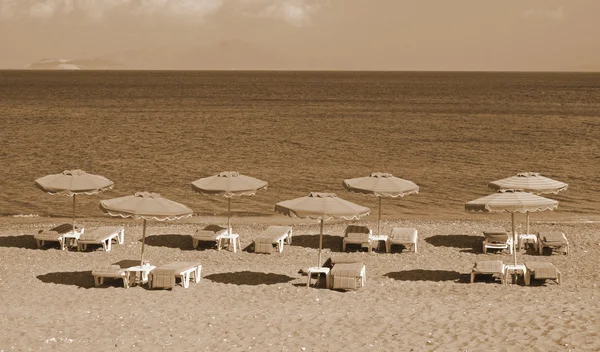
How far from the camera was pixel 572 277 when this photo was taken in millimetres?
18422

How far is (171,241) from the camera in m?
22.3

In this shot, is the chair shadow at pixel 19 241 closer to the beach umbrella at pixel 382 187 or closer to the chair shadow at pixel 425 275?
the beach umbrella at pixel 382 187

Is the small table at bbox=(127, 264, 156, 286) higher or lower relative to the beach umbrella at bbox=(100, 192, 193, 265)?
lower

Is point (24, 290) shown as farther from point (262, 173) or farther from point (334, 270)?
point (262, 173)

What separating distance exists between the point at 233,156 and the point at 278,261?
106 feet

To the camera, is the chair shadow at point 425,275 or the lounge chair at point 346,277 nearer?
the lounge chair at point 346,277

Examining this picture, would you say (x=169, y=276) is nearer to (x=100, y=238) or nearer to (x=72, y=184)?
(x=100, y=238)

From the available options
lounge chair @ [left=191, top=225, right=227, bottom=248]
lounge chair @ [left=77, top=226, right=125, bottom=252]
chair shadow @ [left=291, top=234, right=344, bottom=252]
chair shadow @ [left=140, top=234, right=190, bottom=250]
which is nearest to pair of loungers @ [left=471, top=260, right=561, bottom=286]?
chair shadow @ [left=291, top=234, right=344, bottom=252]

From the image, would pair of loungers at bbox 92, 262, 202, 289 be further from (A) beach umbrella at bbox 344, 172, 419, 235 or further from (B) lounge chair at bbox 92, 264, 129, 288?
(A) beach umbrella at bbox 344, 172, 419, 235

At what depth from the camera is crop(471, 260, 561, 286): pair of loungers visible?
17297 millimetres

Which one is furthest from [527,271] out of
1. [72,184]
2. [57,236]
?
[57,236]

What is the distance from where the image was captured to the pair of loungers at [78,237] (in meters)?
20.6

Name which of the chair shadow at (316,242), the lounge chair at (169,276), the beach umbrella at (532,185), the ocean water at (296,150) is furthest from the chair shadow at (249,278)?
the ocean water at (296,150)

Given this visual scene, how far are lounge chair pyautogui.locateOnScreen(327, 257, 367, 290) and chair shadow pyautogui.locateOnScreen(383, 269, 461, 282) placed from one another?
125 cm
